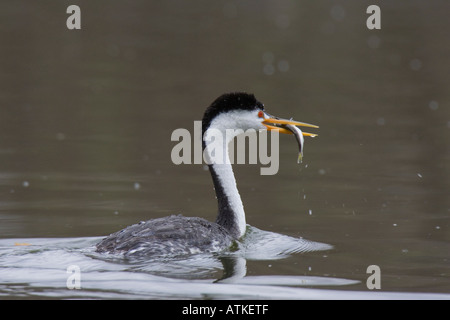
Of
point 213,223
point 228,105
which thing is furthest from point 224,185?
point 228,105

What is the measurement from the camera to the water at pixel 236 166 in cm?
807

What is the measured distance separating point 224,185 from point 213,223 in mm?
621

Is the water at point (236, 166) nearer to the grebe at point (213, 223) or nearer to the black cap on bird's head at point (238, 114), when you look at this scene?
the grebe at point (213, 223)

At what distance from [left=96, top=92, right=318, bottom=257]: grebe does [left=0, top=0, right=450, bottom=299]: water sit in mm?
209

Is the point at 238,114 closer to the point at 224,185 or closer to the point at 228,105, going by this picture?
the point at 228,105

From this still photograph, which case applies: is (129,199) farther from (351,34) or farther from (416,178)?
(351,34)

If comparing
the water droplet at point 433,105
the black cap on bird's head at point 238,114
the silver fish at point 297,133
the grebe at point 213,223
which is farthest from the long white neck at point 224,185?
the water droplet at point 433,105

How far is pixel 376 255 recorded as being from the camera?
8.88m

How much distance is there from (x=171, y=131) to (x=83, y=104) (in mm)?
3060

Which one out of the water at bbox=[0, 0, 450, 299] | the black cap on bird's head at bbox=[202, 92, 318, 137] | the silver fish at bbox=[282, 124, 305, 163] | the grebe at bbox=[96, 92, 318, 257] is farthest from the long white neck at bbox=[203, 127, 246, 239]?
the silver fish at bbox=[282, 124, 305, 163]

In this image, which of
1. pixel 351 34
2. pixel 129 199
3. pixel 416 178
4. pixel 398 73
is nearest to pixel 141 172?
pixel 129 199

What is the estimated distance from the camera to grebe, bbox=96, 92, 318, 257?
8.44 metres

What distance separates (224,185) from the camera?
31.7 ft

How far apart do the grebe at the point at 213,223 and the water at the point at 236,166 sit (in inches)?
8.2
